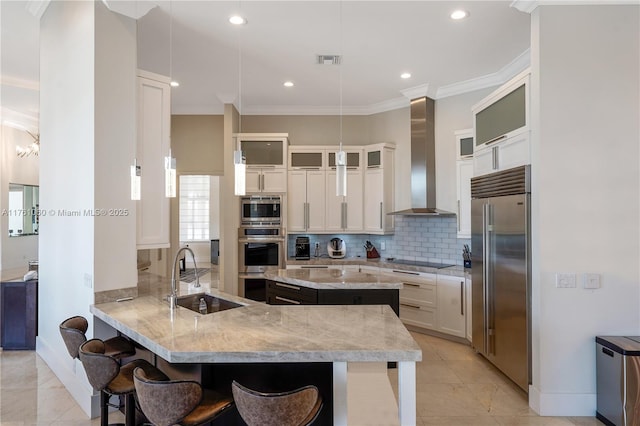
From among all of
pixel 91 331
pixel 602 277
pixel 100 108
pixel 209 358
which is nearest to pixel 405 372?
pixel 209 358

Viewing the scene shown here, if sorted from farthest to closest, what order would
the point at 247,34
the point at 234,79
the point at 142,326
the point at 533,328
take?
the point at 234,79, the point at 247,34, the point at 533,328, the point at 142,326

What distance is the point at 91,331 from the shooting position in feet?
9.17

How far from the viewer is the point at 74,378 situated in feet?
10.0

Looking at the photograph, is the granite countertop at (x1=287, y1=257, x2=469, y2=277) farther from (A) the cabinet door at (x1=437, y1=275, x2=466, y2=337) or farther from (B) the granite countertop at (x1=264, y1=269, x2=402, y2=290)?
(B) the granite countertop at (x1=264, y1=269, x2=402, y2=290)

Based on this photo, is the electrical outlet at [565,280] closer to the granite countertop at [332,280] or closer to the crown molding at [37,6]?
the granite countertop at [332,280]

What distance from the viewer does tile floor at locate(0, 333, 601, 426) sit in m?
2.79

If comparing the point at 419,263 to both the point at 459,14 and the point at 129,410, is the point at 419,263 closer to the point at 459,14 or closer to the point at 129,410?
the point at 459,14

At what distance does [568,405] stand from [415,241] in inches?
113

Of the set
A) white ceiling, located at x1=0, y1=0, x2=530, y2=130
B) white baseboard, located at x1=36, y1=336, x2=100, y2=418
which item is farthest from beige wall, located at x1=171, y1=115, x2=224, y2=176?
white baseboard, located at x1=36, y1=336, x2=100, y2=418

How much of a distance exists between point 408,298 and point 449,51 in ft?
Answer: 10.1

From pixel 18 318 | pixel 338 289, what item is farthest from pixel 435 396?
pixel 18 318

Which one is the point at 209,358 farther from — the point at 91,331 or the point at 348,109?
the point at 348,109

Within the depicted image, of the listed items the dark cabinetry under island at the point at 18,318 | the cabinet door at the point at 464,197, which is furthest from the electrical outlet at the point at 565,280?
the dark cabinetry under island at the point at 18,318

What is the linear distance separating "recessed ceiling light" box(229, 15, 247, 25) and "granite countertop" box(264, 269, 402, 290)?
2469mm
